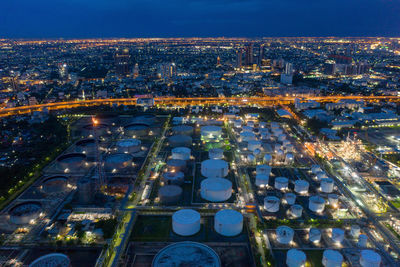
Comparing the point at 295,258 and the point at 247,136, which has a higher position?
the point at 247,136

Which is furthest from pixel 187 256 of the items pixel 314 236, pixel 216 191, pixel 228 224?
pixel 314 236

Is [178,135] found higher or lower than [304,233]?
higher

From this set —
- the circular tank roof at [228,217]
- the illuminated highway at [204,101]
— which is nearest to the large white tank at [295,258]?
the circular tank roof at [228,217]

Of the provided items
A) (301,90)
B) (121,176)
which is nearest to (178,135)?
(121,176)

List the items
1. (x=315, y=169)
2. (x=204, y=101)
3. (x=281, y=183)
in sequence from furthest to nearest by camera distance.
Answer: (x=204, y=101) < (x=315, y=169) < (x=281, y=183)

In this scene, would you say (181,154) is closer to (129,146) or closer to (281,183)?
(129,146)

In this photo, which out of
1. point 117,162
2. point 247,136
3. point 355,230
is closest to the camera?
point 355,230

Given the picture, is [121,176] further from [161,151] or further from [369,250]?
[369,250]
